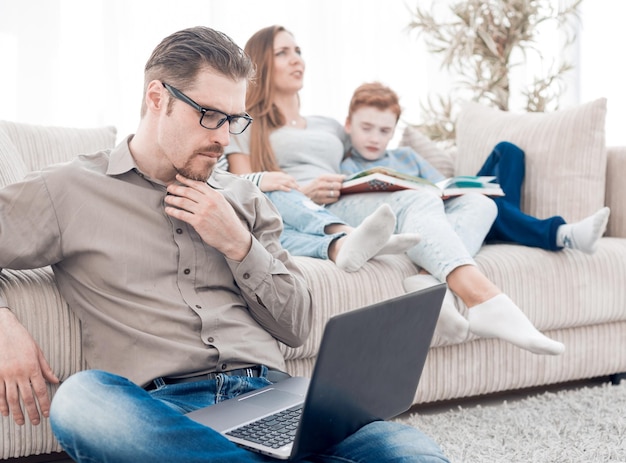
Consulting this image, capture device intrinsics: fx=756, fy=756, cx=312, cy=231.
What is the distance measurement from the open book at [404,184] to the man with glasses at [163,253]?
3.05 ft

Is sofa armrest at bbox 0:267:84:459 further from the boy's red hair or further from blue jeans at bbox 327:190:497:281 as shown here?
the boy's red hair

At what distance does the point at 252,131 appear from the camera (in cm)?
248

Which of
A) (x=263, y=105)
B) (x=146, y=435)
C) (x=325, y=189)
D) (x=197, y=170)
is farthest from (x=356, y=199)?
(x=146, y=435)

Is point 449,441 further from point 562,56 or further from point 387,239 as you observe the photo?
point 562,56

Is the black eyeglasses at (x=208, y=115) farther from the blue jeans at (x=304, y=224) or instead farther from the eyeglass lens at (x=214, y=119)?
the blue jeans at (x=304, y=224)

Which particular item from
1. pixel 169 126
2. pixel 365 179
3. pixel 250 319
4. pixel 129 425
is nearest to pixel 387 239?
pixel 365 179

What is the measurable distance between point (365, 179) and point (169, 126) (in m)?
1.03

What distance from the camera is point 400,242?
190cm

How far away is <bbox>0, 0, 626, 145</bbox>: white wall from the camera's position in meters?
2.87

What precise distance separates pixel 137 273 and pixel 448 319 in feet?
2.82

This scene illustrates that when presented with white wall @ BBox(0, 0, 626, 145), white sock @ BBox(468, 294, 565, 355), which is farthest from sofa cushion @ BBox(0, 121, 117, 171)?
white sock @ BBox(468, 294, 565, 355)

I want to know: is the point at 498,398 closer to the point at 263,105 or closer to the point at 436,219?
the point at 436,219

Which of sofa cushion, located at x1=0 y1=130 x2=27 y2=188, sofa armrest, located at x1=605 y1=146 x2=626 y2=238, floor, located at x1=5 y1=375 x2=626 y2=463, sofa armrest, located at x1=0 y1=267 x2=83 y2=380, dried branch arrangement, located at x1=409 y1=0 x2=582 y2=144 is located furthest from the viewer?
dried branch arrangement, located at x1=409 y1=0 x2=582 y2=144

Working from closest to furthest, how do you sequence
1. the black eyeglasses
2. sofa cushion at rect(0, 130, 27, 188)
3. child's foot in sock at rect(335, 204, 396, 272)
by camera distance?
the black eyeglasses
sofa cushion at rect(0, 130, 27, 188)
child's foot in sock at rect(335, 204, 396, 272)
